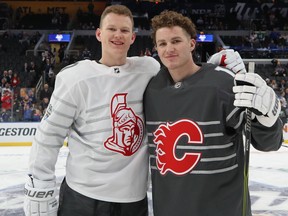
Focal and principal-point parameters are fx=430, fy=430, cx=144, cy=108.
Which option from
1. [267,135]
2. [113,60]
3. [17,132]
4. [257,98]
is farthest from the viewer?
[17,132]

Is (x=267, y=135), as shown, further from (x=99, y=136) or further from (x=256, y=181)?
(x=256, y=181)

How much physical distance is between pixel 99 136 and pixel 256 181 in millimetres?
3227

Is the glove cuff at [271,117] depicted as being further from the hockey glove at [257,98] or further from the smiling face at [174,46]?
the smiling face at [174,46]

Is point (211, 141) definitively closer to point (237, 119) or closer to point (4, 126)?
point (237, 119)

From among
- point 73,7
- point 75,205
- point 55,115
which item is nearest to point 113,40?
point 55,115

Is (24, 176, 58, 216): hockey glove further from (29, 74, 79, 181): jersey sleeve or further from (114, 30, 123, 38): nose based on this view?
(114, 30, 123, 38): nose

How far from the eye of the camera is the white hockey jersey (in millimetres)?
1893

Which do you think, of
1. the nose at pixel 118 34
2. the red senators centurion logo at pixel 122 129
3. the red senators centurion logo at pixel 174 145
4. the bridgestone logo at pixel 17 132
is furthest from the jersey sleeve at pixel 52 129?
the bridgestone logo at pixel 17 132

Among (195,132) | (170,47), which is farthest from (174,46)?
(195,132)

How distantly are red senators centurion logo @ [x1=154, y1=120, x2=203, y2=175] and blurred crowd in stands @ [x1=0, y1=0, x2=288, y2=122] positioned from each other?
18.9ft

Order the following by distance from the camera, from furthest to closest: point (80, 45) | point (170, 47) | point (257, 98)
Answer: point (80, 45) < point (170, 47) < point (257, 98)

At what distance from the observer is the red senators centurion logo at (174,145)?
181cm

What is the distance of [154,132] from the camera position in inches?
75.4

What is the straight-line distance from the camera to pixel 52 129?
6.25ft
